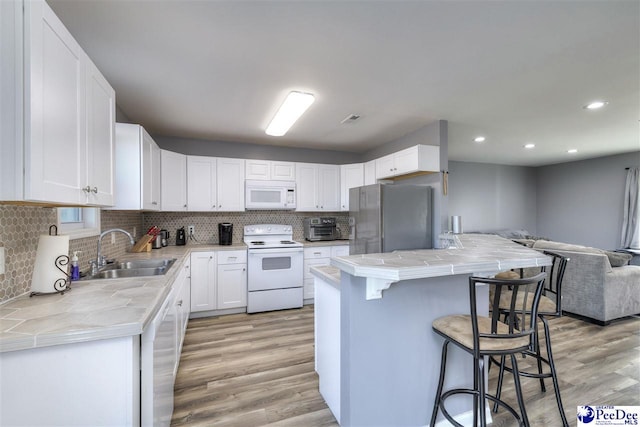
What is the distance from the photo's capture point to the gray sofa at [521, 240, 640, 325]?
322 cm

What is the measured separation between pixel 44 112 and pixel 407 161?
3.30 meters

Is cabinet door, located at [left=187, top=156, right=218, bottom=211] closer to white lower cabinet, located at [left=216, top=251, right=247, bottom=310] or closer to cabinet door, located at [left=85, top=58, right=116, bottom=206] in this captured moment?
white lower cabinet, located at [left=216, top=251, right=247, bottom=310]

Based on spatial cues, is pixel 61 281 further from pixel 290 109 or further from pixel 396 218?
pixel 396 218

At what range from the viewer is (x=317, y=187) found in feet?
14.7

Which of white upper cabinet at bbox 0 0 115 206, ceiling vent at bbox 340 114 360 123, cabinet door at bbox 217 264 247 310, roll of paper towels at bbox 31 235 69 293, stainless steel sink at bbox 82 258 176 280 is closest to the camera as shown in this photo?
white upper cabinet at bbox 0 0 115 206

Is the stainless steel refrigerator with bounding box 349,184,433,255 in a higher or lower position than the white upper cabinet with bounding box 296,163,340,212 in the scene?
lower

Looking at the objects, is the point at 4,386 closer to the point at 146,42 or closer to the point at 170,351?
the point at 170,351

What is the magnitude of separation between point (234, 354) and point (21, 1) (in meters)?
2.66

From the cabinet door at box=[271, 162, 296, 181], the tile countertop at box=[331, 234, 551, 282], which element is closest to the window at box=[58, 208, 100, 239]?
the tile countertop at box=[331, 234, 551, 282]

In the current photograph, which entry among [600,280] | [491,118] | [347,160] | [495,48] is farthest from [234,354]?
[600,280]

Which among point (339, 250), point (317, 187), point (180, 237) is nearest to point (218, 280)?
point (180, 237)

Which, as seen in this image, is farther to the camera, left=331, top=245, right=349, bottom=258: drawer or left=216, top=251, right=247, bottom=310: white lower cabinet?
left=331, top=245, right=349, bottom=258: drawer

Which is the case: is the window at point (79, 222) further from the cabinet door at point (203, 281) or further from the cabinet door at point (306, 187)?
the cabinet door at point (306, 187)

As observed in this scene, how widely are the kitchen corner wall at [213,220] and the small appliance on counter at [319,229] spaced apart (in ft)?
0.92
